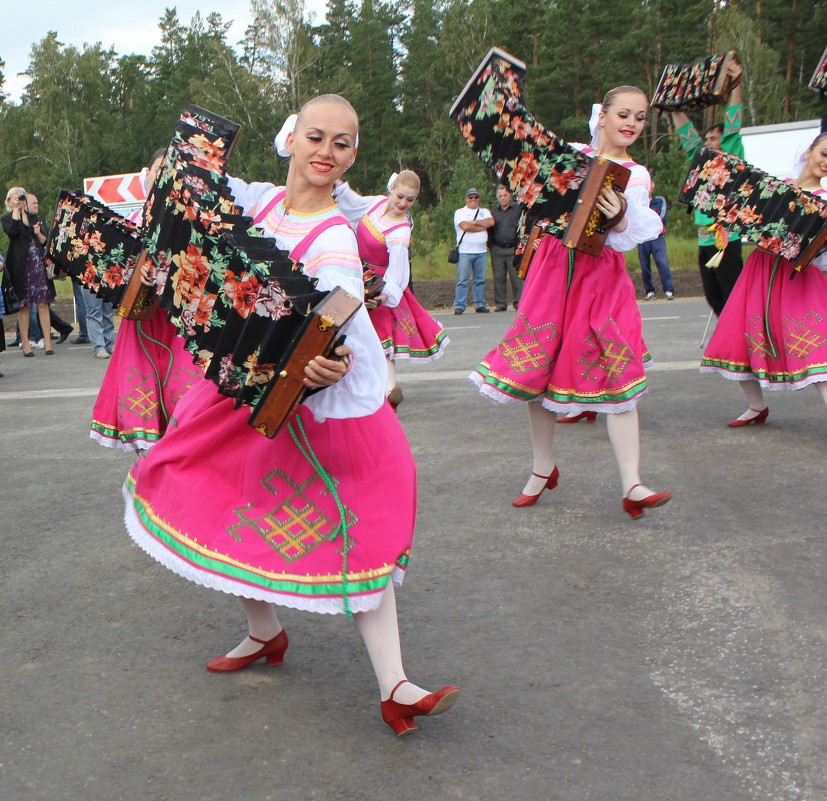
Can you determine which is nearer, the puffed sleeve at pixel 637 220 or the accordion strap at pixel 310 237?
the accordion strap at pixel 310 237

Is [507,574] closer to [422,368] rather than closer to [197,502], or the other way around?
[197,502]

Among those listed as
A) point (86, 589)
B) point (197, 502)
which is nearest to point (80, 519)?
point (86, 589)

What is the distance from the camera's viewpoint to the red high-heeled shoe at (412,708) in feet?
9.78

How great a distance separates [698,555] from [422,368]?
619 centimetres

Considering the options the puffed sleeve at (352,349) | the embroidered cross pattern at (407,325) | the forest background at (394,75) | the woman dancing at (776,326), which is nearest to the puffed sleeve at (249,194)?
the puffed sleeve at (352,349)

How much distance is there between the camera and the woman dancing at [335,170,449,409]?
7.98 m

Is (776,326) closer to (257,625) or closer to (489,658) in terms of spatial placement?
(489,658)

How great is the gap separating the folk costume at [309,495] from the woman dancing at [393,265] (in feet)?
15.5

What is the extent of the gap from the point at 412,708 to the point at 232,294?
1.20 meters

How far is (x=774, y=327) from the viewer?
263 inches

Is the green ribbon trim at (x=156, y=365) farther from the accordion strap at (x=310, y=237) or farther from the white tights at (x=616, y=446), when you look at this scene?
the accordion strap at (x=310, y=237)

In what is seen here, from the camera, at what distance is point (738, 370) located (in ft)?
22.4

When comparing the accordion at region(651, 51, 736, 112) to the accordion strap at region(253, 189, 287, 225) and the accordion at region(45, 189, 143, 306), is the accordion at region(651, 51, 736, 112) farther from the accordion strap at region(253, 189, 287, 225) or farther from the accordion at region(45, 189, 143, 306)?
the accordion strap at region(253, 189, 287, 225)

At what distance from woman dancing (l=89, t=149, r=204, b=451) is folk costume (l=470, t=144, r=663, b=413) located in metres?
1.58
